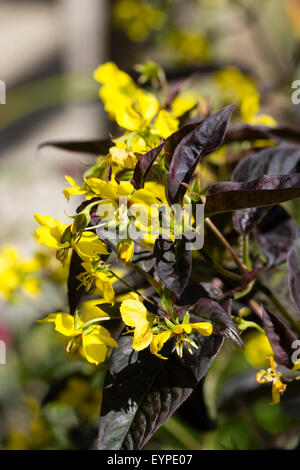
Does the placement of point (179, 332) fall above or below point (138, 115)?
below

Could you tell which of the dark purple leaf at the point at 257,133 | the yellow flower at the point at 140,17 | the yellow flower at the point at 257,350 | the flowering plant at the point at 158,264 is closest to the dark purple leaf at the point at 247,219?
the flowering plant at the point at 158,264

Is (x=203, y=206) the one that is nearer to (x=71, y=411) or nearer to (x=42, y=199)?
(x=71, y=411)

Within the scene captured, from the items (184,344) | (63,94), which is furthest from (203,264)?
(63,94)

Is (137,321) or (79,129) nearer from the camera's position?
(137,321)

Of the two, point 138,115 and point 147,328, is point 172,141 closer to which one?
point 138,115

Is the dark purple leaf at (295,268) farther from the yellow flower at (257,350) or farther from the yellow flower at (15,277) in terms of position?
the yellow flower at (15,277)

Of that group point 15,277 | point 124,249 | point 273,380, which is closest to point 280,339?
point 273,380
